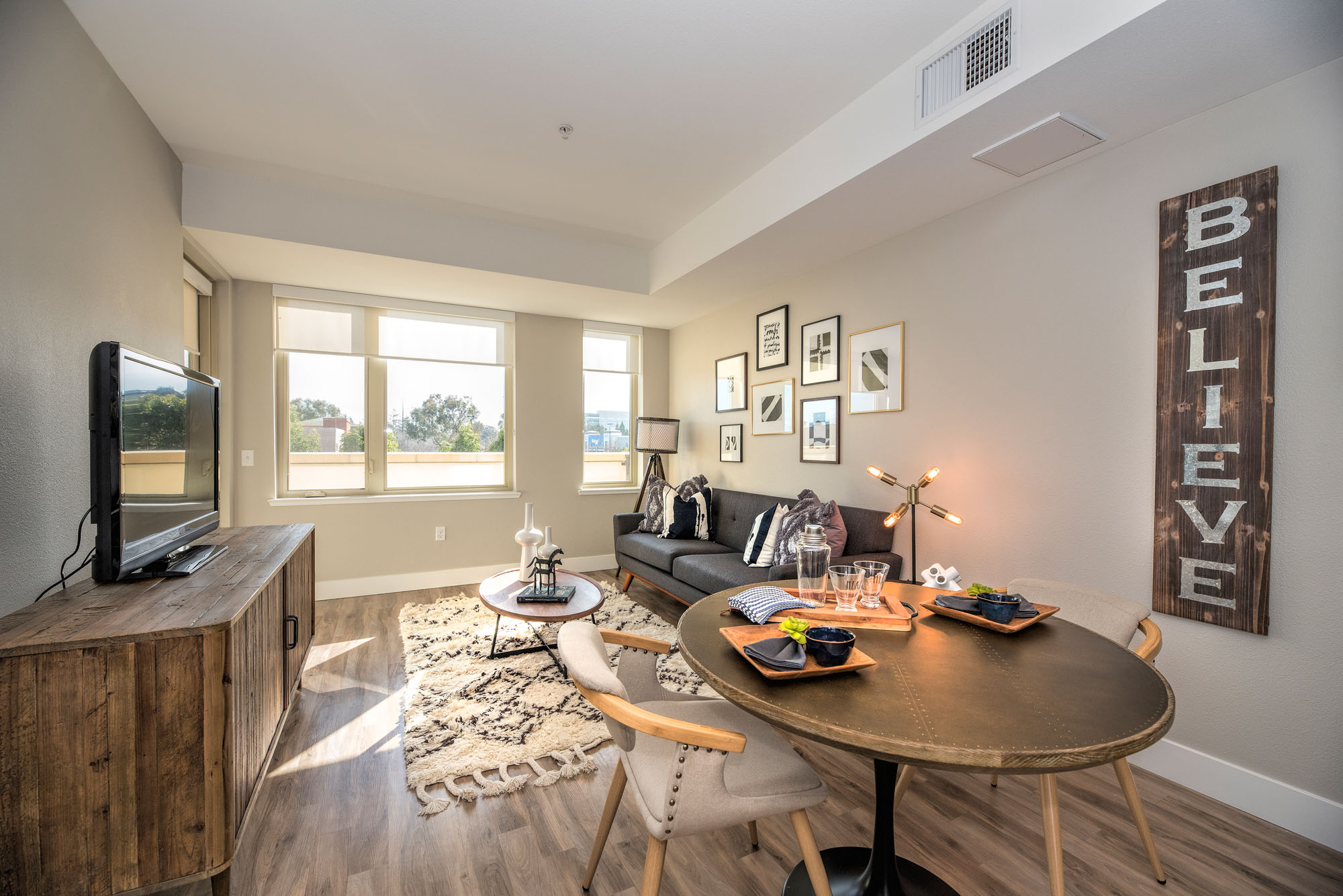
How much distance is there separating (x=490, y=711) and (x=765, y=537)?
1.85 metres

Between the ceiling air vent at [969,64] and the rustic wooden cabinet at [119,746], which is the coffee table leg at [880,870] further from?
the ceiling air vent at [969,64]

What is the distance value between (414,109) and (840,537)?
3.01 metres

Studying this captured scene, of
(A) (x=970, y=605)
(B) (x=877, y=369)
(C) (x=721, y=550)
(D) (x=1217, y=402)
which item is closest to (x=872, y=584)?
(A) (x=970, y=605)

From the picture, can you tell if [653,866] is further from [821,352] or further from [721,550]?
[821,352]

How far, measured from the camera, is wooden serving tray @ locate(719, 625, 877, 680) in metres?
1.14

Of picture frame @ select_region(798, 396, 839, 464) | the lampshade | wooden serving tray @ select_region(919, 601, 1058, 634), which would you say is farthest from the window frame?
wooden serving tray @ select_region(919, 601, 1058, 634)

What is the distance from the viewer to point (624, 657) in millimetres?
1735

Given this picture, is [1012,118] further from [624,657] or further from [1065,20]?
[624,657]

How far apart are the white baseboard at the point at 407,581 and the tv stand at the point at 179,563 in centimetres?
233

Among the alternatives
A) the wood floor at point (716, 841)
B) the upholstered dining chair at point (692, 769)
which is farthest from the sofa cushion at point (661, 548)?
the upholstered dining chair at point (692, 769)

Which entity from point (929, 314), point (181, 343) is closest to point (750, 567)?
point (929, 314)

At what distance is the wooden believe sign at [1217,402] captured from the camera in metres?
1.92

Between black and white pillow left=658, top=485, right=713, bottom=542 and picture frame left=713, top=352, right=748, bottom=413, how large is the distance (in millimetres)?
838

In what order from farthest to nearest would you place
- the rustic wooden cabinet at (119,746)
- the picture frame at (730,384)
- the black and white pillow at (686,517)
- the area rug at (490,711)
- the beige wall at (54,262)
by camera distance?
the picture frame at (730,384), the black and white pillow at (686,517), the area rug at (490,711), the beige wall at (54,262), the rustic wooden cabinet at (119,746)
